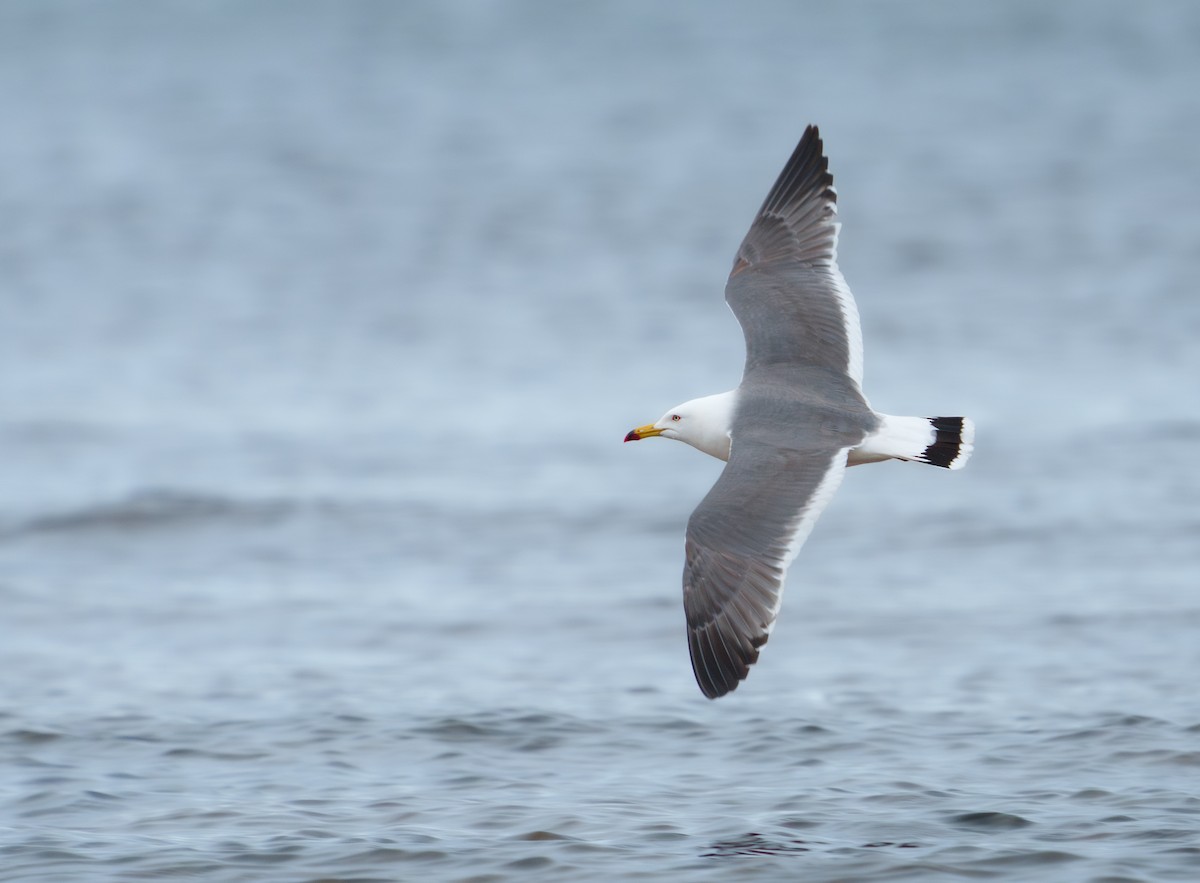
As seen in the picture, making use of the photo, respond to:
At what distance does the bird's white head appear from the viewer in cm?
671

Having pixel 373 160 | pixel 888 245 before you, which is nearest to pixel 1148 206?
pixel 888 245

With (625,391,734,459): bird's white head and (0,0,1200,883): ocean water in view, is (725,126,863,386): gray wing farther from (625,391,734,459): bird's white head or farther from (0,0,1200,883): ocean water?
(0,0,1200,883): ocean water

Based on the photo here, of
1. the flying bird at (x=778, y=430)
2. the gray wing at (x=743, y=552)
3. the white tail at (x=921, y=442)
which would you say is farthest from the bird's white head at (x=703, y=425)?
the white tail at (x=921, y=442)

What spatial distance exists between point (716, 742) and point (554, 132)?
17899 millimetres

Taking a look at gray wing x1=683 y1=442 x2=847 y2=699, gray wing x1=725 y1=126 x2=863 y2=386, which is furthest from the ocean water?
gray wing x1=725 y1=126 x2=863 y2=386

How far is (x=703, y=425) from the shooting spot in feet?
22.2

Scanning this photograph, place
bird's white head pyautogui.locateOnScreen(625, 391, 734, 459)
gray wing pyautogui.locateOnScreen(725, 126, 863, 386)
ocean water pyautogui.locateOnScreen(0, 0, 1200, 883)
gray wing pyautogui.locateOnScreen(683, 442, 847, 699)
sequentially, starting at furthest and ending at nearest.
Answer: gray wing pyautogui.locateOnScreen(725, 126, 863, 386), bird's white head pyautogui.locateOnScreen(625, 391, 734, 459), ocean water pyautogui.locateOnScreen(0, 0, 1200, 883), gray wing pyautogui.locateOnScreen(683, 442, 847, 699)

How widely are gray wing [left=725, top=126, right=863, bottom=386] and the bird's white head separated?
28cm

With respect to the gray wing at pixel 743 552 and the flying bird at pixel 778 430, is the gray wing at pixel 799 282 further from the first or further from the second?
the gray wing at pixel 743 552

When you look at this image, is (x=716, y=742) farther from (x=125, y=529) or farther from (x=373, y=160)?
(x=373, y=160)

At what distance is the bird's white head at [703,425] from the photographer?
6.71m

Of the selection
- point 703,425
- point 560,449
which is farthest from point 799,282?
point 560,449

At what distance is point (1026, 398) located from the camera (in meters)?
14.1

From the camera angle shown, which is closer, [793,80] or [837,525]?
[837,525]
